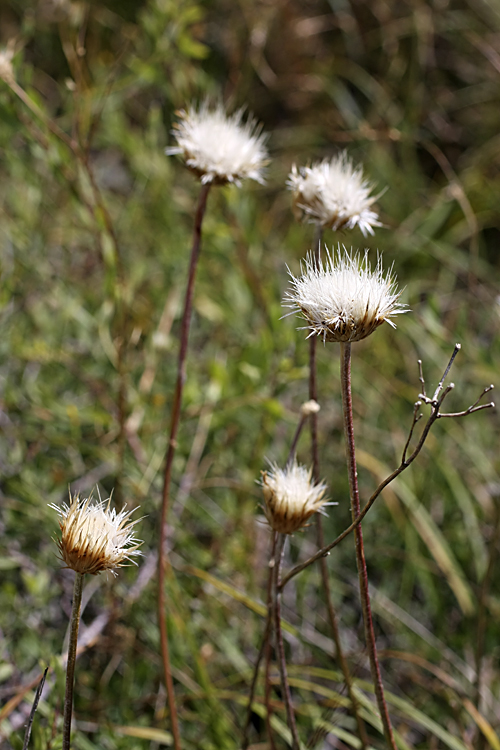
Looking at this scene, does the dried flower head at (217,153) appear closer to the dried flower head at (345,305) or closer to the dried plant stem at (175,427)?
the dried plant stem at (175,427)

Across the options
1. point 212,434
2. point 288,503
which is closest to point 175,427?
point 288,503

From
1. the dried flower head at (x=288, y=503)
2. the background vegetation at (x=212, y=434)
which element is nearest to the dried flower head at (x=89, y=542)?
the dried flower head at (x=288, y=503)

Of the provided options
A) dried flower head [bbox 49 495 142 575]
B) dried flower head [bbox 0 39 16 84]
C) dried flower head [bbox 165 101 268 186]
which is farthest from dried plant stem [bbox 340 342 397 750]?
dried flower head [bbox 0 39 16 84]

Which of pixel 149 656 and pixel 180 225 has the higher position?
pixel 180 225

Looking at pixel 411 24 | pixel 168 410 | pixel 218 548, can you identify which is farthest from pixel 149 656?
pixel 411 24

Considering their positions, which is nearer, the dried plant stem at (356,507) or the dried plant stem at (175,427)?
the dried plant stem at (356,507)

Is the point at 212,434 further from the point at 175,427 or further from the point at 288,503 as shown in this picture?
the point at 288,503

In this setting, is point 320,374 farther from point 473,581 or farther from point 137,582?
point 137,582

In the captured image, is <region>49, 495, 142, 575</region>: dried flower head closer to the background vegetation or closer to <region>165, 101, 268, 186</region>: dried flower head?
the background vegetation
